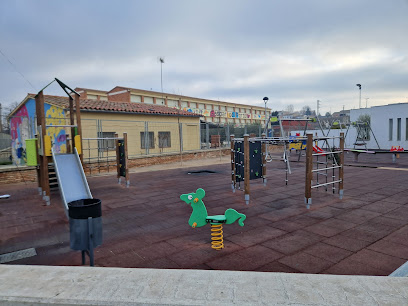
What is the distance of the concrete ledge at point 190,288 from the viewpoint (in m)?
2.52

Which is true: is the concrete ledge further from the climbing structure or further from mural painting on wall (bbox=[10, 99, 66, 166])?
mural painting on wall (bbox=[10, 99, 66, 166])

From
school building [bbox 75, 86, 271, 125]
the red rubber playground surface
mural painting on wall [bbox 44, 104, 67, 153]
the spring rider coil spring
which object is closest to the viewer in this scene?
the red rubber playground surface

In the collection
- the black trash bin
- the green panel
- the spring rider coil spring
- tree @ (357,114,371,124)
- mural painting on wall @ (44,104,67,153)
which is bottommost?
the spring rider coil spring

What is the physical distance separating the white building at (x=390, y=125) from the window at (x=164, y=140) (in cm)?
2020

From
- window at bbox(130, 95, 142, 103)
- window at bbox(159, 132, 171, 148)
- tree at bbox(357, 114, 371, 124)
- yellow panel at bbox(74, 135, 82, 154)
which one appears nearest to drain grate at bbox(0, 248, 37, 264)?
yellow panel at bbox(74, 135, 82, 154)

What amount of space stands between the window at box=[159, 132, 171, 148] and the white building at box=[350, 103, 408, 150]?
795 inches

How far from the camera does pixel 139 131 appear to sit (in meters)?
18.4

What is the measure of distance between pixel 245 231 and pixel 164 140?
15.2m

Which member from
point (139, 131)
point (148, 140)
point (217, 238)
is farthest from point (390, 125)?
point (217, 238)

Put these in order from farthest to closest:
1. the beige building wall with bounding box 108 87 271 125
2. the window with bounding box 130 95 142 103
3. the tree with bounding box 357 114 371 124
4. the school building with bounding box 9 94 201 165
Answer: the beige building wall with bounding box 108 87 271 125 → the window with bounding box 130 95 142 103 → the tree with bounding box 357 114 371 124 → the school building with bounding box 9 94 201 165

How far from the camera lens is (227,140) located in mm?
22500

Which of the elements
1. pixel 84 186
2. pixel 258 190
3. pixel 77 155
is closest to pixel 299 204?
pixel 258 190

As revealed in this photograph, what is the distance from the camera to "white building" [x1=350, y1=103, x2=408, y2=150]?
2464 centimetres

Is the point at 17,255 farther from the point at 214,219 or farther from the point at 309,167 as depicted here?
the point at 309,167
